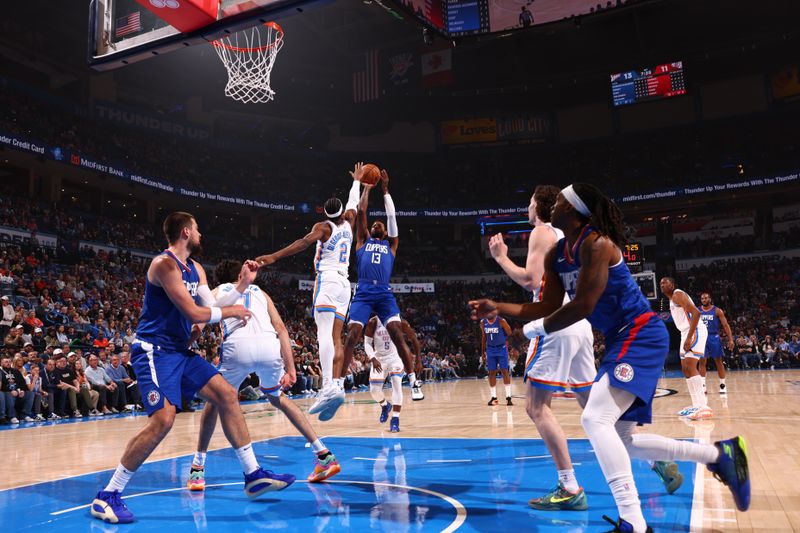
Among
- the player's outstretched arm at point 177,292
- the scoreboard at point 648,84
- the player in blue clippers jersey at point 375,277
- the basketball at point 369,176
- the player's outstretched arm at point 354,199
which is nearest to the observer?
the player's outstretched arm at point 177,292

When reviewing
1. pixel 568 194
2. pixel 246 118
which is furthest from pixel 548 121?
pixel 568 194

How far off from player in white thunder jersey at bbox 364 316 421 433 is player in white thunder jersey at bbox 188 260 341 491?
2712mm

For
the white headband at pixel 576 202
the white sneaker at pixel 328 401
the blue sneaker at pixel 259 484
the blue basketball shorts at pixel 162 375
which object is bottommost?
the blue sneaker at pixel 259 484

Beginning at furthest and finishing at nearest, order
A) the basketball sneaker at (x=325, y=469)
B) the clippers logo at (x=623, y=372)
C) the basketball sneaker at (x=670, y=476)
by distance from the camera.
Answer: the basketball sneaker at (x=325, y=469), the basketball sneaker at (x=670, y=476), the clippers logo at (x=623, y=372)

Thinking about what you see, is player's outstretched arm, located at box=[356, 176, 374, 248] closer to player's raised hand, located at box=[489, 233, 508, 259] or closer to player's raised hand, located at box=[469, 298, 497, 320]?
player's raised hand, located at box=[489, 233, 508, 259]

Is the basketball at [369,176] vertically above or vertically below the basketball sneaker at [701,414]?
above

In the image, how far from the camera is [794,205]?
3431 centimetres

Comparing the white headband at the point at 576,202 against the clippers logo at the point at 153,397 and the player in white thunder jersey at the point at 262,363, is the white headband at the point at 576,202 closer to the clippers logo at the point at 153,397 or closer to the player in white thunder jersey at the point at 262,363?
the player in white thunder jersey at the point at 262,363

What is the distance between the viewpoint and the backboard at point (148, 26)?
6.61m

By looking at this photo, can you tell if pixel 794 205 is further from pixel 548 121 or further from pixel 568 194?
pixel 568 194

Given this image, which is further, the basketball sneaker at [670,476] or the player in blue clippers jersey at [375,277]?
the player in blue clippers jersey at [375,277]

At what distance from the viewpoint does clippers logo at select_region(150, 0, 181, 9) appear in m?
6.60

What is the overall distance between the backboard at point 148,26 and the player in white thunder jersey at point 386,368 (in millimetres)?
4057

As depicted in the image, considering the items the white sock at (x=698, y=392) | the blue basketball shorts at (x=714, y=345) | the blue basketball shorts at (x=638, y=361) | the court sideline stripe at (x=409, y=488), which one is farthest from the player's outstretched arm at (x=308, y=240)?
the blue basketball shorts at (x=714, y=345)
